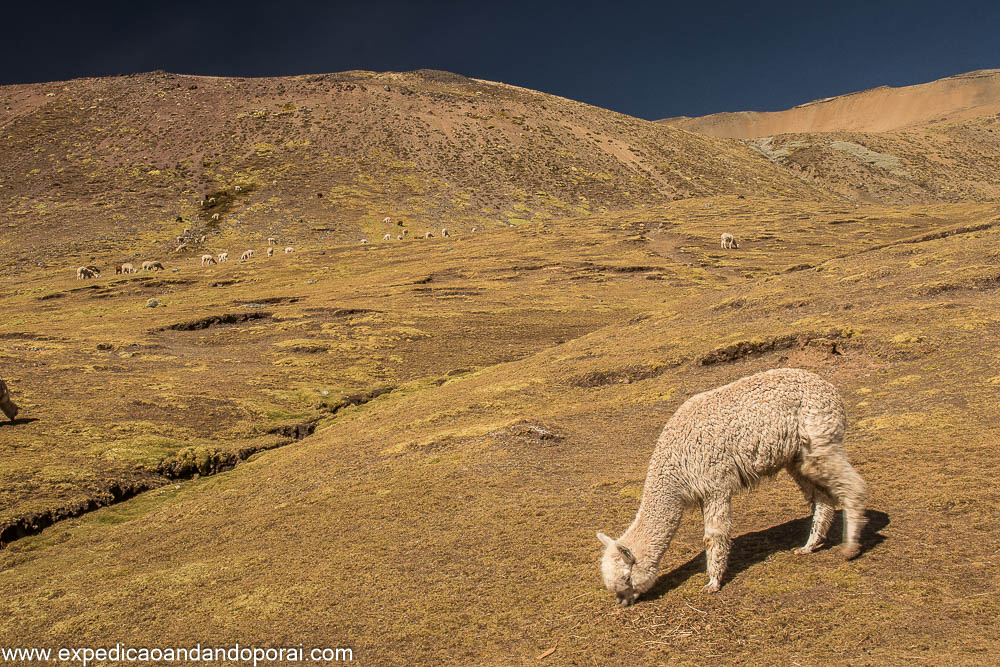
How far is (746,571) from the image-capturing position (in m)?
9.82

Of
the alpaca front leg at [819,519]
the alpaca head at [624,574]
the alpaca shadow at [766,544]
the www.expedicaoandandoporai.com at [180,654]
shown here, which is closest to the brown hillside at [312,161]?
the www.expedicaoandandoporai.com at [180,654]

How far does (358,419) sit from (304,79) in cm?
17245

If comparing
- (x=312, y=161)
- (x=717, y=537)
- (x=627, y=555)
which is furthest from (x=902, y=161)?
(x=627, y=555)

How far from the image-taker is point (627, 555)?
9438 mm

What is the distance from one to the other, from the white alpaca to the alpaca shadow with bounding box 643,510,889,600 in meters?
0.59

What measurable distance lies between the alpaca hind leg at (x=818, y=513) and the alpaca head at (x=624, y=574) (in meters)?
2.73

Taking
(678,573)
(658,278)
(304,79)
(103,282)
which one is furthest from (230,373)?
(304,79)

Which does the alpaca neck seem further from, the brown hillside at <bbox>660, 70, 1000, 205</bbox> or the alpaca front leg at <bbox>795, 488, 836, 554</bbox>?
the brown hillside at <bbox>660, 70, 1000, 205</bbox>

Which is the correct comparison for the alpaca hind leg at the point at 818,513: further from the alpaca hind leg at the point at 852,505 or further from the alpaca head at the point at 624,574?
the alpaca head at the point at 624,574

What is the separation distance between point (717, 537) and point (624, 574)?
153cm

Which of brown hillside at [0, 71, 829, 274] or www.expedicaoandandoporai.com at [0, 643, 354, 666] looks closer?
www.expedicaoandandoporai.com at [0, 643, 354, 666]

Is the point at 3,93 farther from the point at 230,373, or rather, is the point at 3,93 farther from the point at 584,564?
the point at 584,564

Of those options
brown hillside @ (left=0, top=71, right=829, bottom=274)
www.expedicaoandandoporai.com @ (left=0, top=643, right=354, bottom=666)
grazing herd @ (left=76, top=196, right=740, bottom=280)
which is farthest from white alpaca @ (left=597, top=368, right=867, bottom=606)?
brown hillside @ (left=0, top=71, right=829, bottom=274)

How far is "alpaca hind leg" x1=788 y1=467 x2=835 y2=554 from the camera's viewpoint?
32.0 feet
